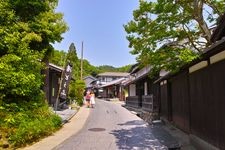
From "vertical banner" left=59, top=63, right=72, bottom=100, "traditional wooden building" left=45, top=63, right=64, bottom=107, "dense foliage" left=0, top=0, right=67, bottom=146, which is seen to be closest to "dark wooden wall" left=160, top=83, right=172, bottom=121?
"vertical banner" left=59, top=63, right=72, bottom=100

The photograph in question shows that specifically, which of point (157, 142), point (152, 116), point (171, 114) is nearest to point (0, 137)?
point (157, 142)

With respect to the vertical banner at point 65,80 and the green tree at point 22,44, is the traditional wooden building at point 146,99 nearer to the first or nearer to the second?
the vertical banner at point 65,80

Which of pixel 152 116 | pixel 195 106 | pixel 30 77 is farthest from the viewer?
pixel 152 116

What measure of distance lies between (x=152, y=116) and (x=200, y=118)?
10736 millimetres

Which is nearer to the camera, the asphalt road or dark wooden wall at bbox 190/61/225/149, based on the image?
dark wooden wall at bbox 190/61/225/149

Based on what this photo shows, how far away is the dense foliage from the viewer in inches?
491

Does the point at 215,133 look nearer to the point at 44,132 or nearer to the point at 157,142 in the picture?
the point at 157,142

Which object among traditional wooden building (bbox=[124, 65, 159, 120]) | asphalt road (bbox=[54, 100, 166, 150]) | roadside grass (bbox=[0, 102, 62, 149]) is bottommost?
asphalt road (bbox=[54, 100, 166, 150])

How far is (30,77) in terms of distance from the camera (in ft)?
43.0

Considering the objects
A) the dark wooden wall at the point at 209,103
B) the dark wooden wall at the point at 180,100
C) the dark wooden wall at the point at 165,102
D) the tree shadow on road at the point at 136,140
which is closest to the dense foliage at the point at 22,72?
the tree shadow on road at the point at 136,140

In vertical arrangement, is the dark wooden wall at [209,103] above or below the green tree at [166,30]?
below

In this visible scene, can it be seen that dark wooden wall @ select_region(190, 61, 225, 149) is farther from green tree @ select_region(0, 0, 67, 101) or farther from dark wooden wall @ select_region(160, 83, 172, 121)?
green tree @ select_region(0, 0, 67, 101)

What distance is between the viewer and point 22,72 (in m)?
13.1

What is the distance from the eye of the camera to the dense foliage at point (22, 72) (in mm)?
12477
